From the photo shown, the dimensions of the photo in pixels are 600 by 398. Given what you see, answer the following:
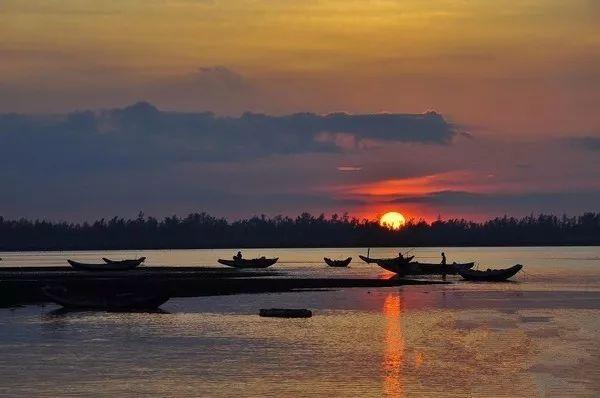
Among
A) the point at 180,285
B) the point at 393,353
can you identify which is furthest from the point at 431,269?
the point at 393,353

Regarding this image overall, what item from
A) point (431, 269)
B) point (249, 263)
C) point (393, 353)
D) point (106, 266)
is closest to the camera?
point (393, 353)

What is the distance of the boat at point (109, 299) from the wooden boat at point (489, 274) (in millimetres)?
45465

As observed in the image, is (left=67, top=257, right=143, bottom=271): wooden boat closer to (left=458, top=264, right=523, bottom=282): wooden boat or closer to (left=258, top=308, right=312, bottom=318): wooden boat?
(left=458, top=264, right=523, bottom=282): wooden boat

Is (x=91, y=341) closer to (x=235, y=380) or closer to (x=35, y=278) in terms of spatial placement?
(x=235, y=380)

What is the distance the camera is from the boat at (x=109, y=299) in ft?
192

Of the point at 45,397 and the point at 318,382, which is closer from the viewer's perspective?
the point at 45,397

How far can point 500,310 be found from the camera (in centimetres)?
6066

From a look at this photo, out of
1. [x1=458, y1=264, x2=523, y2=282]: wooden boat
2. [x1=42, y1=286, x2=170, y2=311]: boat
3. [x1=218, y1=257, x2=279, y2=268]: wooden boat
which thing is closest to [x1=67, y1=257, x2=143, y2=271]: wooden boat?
[x1=218, y1=257, x2=279, y2=268]: wooden boat

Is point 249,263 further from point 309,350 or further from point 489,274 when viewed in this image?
point 309,350

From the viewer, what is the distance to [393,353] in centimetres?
3897

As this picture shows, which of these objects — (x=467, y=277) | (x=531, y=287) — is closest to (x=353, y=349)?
(x=531, y=287)

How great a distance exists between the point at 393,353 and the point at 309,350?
3.30 m

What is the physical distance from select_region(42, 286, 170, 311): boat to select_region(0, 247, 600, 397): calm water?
107 centimetres

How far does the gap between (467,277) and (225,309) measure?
4366 centimetres
